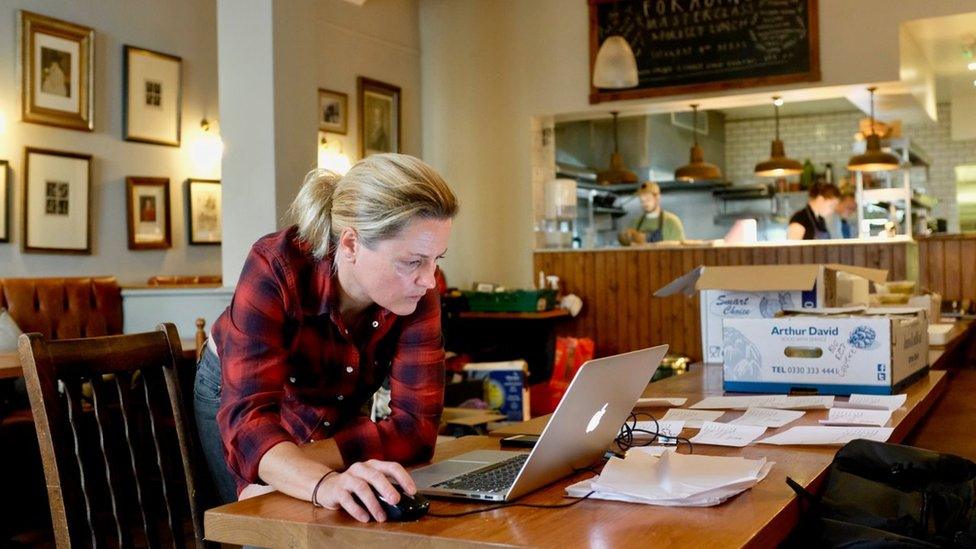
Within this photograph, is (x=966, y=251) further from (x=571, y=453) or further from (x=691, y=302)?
(x=571, y=453)

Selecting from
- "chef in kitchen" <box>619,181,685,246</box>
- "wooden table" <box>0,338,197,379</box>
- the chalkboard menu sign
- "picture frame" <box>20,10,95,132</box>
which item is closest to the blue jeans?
"wooden table" <box>0,338,197,379</box>

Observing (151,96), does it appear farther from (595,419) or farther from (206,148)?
(595,419)

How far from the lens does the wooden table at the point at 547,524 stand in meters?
1.24

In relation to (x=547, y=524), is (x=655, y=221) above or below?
above

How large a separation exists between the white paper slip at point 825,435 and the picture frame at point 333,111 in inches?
235

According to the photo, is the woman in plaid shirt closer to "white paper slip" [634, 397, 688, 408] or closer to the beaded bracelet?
the beaded bracelet

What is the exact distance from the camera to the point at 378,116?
819cm

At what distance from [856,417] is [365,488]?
3.84 ft

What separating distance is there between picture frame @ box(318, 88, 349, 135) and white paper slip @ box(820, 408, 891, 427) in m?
5.82

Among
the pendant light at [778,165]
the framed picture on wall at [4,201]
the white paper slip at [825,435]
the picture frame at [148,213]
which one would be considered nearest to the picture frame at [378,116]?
the picture frame at [148,213]

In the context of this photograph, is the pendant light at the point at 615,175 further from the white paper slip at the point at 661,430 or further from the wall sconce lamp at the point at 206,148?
the white paper slip at the point at 661,430

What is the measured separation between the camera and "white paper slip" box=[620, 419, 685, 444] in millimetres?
1902

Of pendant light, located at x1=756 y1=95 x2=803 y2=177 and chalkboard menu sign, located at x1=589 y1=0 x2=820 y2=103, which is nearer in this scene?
chalkboard menu sign, located at x1=589 y1=0 x2=820 y2=103

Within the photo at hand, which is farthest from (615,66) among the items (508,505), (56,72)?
(508,505)
